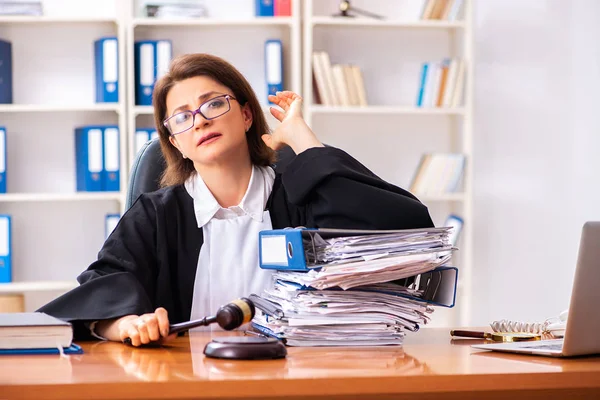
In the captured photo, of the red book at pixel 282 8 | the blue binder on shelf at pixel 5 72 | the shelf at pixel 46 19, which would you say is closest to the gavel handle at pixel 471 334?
the red book at pixel 282 8

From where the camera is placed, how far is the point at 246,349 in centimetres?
106

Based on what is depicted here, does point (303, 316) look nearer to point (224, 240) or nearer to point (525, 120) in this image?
point (224, 240)

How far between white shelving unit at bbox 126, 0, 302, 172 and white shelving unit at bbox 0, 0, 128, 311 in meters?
0.22

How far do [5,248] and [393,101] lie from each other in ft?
6.72

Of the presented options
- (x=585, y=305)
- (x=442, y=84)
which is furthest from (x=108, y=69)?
(x=585, y=305)

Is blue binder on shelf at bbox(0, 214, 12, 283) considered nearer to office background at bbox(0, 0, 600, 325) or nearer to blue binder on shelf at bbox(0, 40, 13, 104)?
office background at bbox(0, 0, 600, 325)

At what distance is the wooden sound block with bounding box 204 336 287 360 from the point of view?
106 cm

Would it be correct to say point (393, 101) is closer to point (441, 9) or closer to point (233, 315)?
point (441, 9)

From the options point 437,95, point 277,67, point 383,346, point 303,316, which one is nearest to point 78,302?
point 303,316

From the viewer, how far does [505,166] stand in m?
4.35

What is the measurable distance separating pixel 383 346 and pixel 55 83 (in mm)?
3313

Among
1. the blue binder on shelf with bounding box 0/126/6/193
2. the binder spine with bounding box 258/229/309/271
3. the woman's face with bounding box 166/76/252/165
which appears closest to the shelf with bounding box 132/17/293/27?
the blue binder on shelf with bounding box 0/126/6/193

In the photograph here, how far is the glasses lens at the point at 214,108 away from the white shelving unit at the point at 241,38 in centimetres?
217

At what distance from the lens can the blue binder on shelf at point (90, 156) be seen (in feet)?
12.7
